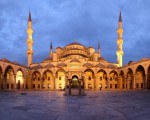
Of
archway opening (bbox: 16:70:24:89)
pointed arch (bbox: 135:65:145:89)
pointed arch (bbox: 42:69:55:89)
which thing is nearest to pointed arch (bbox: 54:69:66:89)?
pointed arch (bbox: 42:69:55:89)

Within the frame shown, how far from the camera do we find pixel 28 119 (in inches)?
248

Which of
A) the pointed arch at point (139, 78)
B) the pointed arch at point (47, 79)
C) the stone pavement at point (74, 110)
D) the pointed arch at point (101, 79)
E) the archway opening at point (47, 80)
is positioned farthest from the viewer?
the pointed arch at point (101, 79)

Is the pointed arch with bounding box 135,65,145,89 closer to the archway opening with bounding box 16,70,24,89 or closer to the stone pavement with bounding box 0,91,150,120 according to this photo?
the archway opening with bounding box 16,70,24,89

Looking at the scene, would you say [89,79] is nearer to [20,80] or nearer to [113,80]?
[113,80]

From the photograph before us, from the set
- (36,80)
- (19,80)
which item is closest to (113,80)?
(36,80)

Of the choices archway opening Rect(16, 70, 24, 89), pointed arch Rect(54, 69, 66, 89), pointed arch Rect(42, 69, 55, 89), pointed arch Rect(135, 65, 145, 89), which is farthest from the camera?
pointed arch Rect(42, 69, 55, 89)

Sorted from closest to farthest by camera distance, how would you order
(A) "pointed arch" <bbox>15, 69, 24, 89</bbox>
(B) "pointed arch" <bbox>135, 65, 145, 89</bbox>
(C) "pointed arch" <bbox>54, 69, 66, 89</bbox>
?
(B) "pointed arch" <bbox>135, 65, 145, 89</bbox> < (A) "pointed arch" <bbox>15, 69, 24, 89</bbox> < (C) "pointed arch" <bbox>54, 69, 66, 89</bbox>

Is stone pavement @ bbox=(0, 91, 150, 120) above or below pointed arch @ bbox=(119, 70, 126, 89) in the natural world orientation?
above

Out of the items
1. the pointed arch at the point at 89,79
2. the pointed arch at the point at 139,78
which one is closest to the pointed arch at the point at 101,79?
the pointed arch at the point at 89,79

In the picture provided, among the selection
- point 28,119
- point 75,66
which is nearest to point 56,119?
point 28,119

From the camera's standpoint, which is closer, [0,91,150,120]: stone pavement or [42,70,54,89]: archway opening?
[0,91,150,120]: stone pavement

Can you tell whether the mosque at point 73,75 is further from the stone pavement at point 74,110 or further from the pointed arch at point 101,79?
the stone pavement at point 74,110

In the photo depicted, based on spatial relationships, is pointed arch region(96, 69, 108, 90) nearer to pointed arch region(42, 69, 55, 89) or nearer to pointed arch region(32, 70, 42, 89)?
pointed arch region(42, 69, 55, 89)

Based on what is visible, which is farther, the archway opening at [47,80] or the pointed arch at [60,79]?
the archway opening at [47,80]
